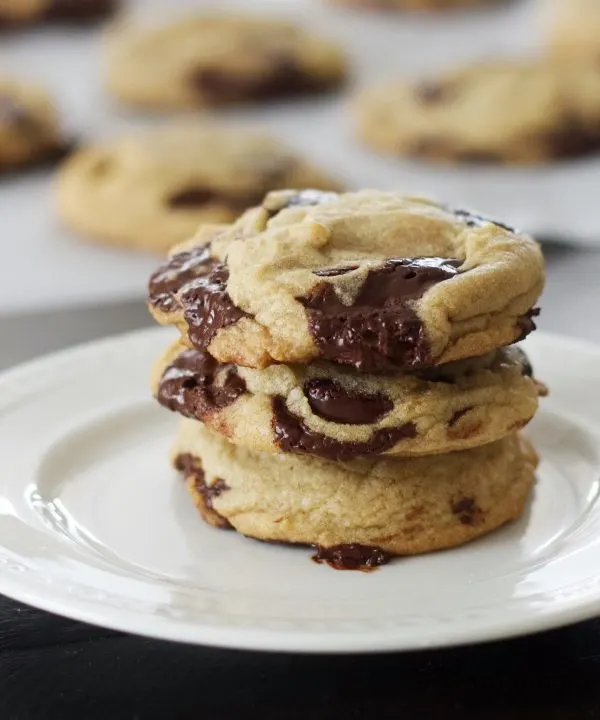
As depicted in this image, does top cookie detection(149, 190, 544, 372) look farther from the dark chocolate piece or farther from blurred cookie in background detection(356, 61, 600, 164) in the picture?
the dark chocolate piece

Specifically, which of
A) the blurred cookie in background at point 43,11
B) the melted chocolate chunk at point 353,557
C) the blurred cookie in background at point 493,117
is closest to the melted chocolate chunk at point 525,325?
the melted chocolate chunk at point 353,557

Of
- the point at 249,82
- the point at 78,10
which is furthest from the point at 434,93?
the point at 78,10

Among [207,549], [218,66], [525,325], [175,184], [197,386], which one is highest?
[525,325]

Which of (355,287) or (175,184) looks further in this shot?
(175,184)

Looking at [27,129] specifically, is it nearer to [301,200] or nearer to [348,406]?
[301,200]

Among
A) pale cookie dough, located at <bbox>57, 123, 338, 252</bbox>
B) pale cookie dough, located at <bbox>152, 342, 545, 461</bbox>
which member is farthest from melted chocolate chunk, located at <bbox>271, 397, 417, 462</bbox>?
pale cookie dough, located at <bbox>57, 123, 338, 252</bbox>

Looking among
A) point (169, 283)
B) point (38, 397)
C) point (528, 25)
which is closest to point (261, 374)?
point (169, 283)
